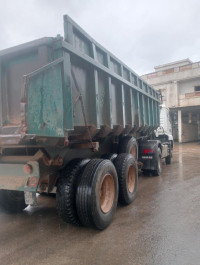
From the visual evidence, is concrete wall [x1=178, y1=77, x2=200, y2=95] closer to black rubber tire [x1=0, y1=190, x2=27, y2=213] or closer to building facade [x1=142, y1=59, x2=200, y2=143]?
building facade [x1=142, y1=59, x2=200, y2=143]

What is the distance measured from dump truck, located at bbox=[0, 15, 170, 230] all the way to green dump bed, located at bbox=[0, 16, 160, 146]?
11mm

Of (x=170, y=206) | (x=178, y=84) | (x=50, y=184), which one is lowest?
(x=170, y=206)

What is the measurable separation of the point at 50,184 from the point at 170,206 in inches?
101

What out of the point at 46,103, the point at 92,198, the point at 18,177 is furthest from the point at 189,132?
the point at 46,103

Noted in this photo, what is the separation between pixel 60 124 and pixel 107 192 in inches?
67.5

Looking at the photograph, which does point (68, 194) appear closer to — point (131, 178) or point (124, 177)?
point (124, 177)

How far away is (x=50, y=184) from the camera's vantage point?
348 centimetres

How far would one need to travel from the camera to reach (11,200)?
4297 millimetres

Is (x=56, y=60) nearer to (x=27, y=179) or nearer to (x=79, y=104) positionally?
(x=79, y=104)

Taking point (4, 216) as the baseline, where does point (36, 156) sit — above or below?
above

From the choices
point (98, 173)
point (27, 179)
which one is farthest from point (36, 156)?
point (98, 173)

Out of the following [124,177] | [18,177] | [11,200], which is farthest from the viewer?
[124,177]

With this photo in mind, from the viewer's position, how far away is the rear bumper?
3.14m

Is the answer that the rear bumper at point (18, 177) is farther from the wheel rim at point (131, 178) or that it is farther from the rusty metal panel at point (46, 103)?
the wheel rim at point (131, 178)
